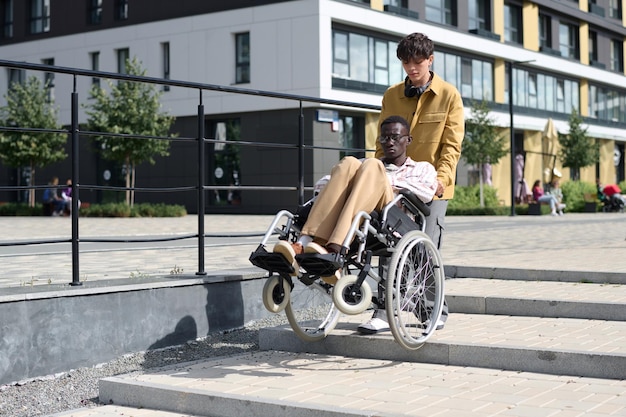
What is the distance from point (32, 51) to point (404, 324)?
140ft

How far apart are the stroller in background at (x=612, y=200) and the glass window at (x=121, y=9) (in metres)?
23.4

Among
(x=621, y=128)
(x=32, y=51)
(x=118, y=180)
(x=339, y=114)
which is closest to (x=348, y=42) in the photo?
(x=339, y=114)

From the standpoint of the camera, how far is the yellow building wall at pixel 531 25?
47.2 m

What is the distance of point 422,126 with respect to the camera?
6.32 metres

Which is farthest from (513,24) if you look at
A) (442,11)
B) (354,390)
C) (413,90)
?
(354,390)

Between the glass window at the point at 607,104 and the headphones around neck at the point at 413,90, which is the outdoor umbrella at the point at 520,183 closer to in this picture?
the glass window at the point at 607,104

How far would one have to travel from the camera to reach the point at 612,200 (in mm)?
35875

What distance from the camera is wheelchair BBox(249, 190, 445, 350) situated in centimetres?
509

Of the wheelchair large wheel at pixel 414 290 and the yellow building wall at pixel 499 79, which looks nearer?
the wheelchair large wheel at pixel 414 290

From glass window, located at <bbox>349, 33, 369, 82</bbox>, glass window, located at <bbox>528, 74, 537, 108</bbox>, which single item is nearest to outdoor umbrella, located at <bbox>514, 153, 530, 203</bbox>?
glass window, located at <bbox>528, 74, 537, 108</bbox>

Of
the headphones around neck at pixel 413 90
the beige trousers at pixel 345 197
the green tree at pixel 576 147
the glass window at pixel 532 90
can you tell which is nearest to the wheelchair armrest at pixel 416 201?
the beige trousers at pixel 345 197

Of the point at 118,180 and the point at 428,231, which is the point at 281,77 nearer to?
the point at 118,180

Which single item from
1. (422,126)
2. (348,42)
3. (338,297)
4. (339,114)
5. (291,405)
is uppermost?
(348,42)

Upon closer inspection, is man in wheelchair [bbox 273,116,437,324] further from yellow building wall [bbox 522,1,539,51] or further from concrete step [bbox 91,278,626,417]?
yellow building wall [bbox 522,1,539,51]
